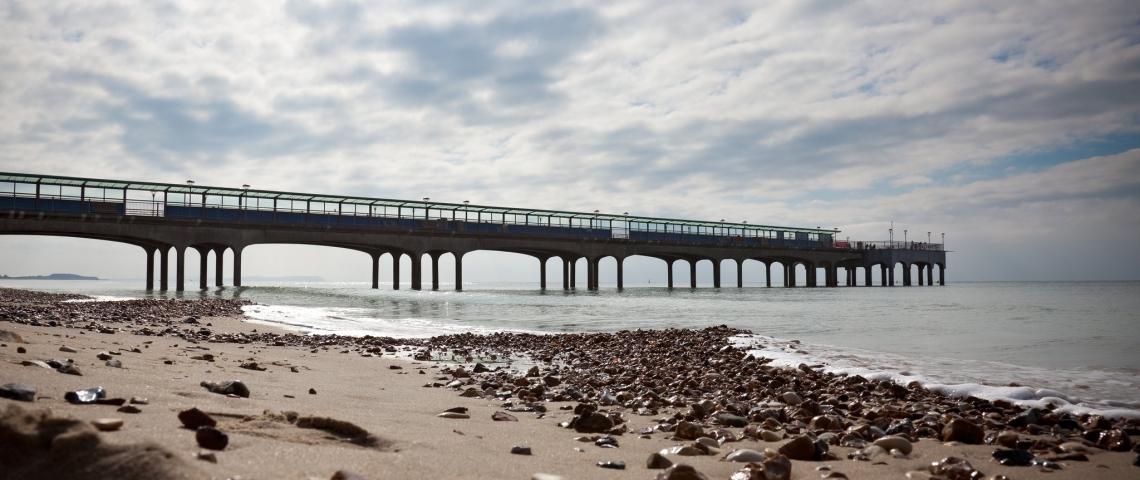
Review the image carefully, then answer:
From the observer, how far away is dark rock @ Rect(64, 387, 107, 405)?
348cm

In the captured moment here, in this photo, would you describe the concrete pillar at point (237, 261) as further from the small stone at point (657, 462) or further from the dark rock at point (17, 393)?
the small stone at point (657, 462)

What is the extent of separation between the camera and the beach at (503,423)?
2.81m

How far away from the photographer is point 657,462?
3.73 meters

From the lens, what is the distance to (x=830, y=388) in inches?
290

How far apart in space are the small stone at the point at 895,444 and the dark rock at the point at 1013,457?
0.50 m

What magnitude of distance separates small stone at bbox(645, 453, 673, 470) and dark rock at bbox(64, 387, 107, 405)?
9.96 feet

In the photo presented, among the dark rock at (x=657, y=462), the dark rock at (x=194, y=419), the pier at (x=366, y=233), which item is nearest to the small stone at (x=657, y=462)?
the dark rock at (x=657, y=462)

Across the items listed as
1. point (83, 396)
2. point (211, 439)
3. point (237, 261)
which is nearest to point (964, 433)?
point (211, 439)

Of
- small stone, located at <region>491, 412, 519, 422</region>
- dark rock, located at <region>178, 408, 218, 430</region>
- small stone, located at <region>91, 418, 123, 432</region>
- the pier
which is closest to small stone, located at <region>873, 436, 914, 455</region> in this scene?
small stone, located at <region>491, 412, 519, 422</region>

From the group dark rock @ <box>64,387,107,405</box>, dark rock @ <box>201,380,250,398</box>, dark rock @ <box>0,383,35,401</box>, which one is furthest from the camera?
dark rock @ <box>201,380,250,398</box>

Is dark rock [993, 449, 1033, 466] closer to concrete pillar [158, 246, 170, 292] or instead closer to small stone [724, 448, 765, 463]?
small stone [724, 448, 765, 463]

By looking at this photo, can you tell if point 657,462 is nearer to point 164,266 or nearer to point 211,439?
point 211,439

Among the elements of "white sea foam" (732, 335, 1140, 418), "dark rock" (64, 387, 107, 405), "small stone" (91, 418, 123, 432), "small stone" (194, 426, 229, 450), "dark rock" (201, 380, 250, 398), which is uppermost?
"small stone" (91, 418, 123, 432)

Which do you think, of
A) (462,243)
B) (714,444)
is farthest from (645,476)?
(462,243)
